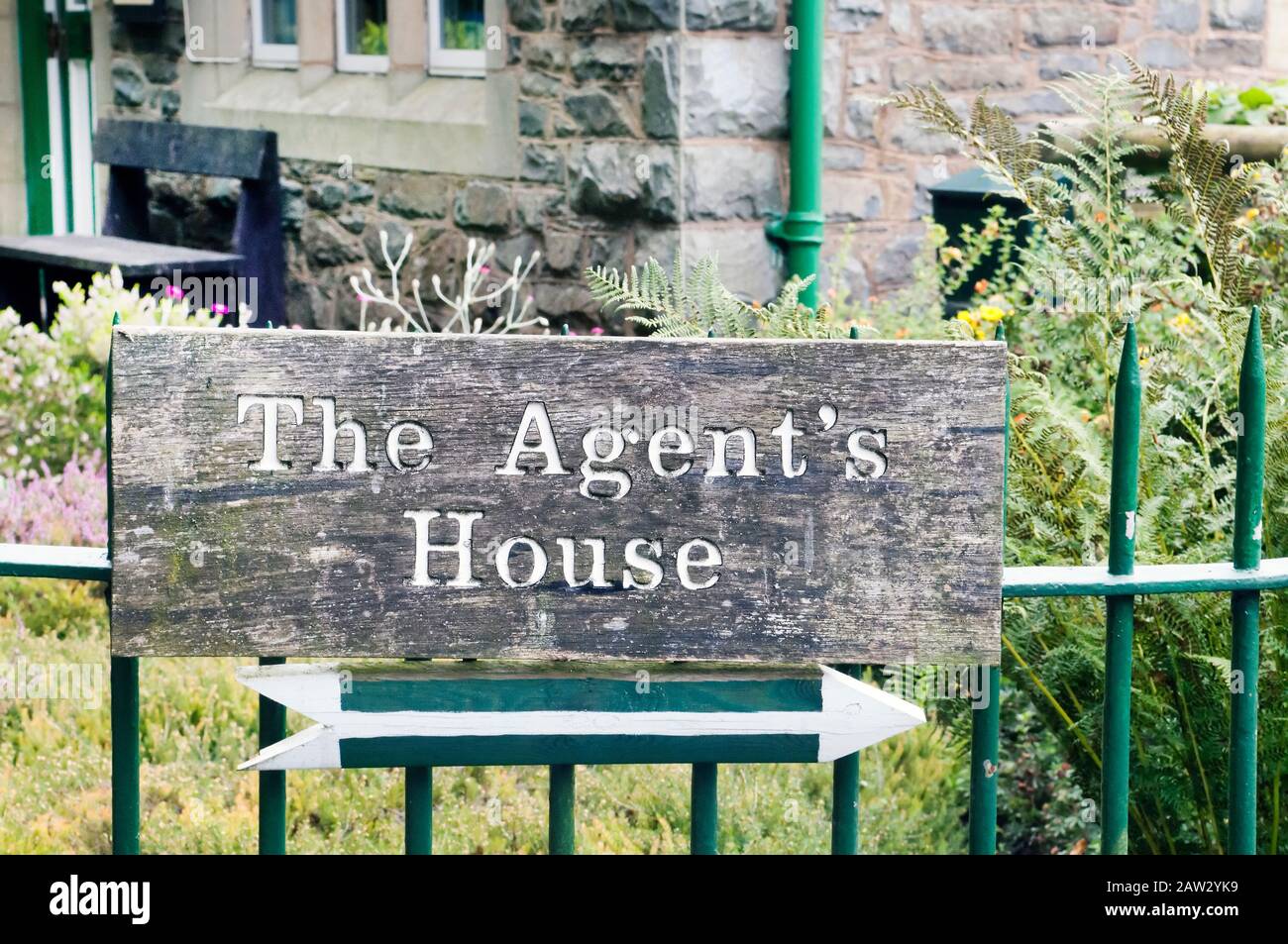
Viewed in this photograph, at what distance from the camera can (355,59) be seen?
24.4 ft

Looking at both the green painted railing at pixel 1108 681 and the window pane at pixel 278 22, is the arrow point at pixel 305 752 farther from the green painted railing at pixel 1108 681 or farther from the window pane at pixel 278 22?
the window pane at pixel 278 22

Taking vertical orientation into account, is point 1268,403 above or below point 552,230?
below

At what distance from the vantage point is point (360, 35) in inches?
295

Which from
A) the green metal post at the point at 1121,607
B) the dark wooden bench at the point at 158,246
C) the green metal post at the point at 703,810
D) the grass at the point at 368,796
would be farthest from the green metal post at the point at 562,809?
the dark wooden bench at the point at 158,246

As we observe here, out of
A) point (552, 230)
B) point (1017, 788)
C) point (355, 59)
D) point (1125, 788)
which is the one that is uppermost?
point (355, 59)

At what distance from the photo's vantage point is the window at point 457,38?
6.75 meters

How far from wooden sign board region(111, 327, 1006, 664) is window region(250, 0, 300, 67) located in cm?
640

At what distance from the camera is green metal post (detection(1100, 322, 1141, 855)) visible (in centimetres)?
193

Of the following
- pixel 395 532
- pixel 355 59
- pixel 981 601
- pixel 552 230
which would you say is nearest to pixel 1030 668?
pixel 981 601

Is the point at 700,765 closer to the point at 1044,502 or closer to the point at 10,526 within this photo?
the point at 1044,502

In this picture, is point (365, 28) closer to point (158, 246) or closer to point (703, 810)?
point (158, 246)

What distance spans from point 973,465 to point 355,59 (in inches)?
240

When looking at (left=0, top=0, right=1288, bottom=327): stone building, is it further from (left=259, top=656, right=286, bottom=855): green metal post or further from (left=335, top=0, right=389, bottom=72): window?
(left=259, top=656, right=286, bottom=855): green metal post

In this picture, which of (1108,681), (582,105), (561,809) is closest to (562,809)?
(561,809)
